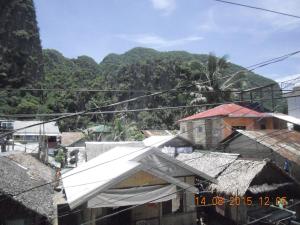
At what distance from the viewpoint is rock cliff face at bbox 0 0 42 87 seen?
76.8 metres

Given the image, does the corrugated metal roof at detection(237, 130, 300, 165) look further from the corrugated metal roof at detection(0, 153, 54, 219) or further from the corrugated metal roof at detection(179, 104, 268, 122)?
the corrugated metal roof at detection(0, 153, 54, 219)

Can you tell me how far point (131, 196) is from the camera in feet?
38.0

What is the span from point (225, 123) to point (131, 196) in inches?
574

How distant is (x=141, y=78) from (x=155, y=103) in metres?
10.7

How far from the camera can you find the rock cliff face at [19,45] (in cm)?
7681

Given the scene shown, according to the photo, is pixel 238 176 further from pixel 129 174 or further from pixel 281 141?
pixel 129 174

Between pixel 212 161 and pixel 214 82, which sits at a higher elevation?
pixel 214 82

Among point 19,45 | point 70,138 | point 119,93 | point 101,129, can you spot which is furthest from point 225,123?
point 19,45

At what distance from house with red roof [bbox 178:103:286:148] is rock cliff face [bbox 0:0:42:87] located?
185ft

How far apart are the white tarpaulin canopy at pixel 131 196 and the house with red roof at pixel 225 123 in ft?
40.1

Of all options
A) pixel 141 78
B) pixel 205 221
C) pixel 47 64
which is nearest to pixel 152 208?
pixel 205 221

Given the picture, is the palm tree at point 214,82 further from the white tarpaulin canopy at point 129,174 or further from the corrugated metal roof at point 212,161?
the white tarpaulin canopy at point 129,174
